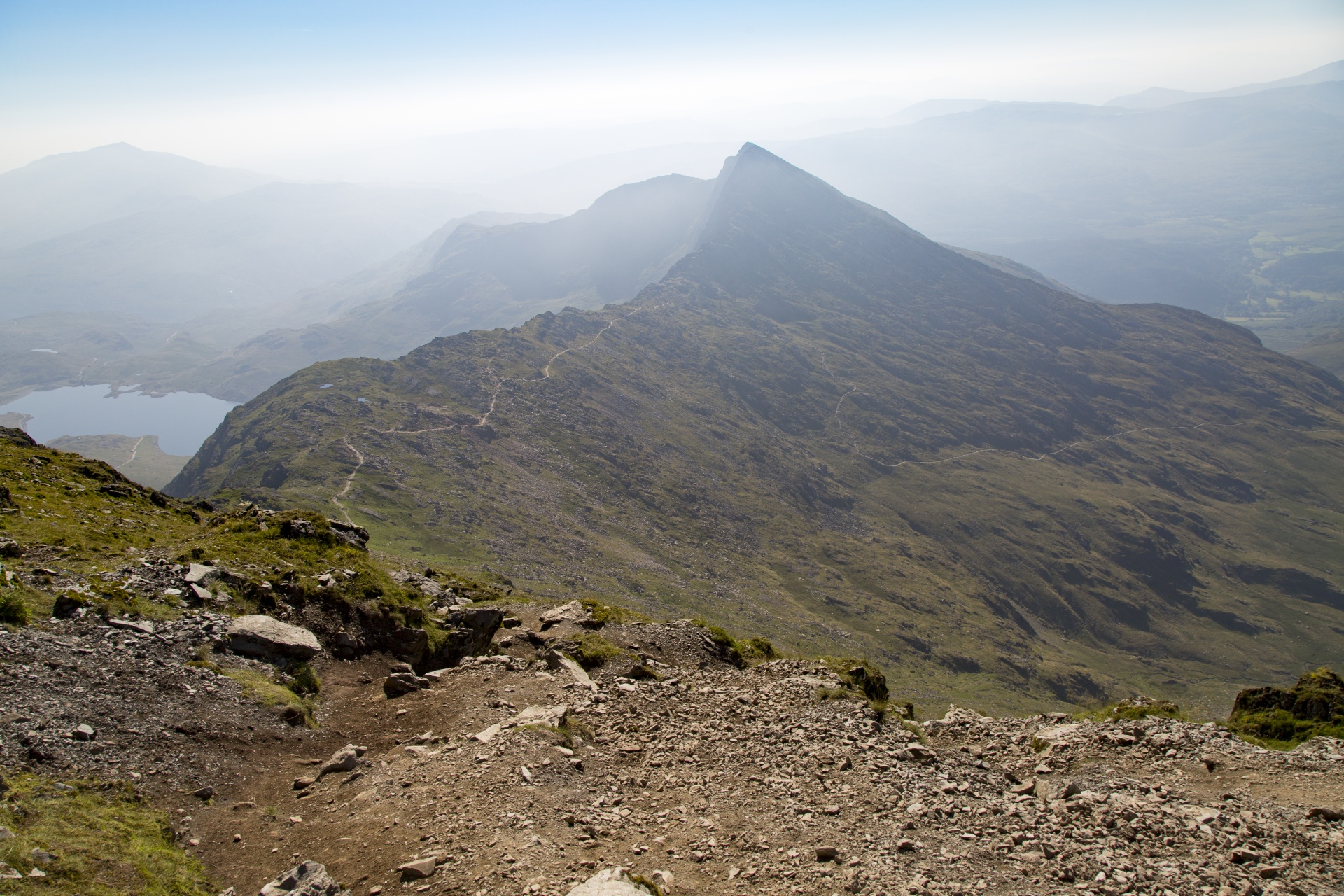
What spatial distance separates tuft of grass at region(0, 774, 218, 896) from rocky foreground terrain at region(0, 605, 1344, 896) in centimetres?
54

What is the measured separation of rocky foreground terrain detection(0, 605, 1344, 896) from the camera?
1449 centimetres

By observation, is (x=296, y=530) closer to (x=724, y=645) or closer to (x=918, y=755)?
(x=724, y=645)

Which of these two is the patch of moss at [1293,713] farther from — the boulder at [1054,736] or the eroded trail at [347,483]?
the eroded trail at [347,483]

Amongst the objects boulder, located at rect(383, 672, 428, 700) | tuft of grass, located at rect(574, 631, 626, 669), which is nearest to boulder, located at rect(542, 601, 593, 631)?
tuft of grass, located at rect(574, 631, 626, 669)

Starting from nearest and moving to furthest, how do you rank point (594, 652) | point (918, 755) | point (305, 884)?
1. point (305, 884)
2. point (918, 755)
3. point (594, 652)

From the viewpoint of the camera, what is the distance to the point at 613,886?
13570mm

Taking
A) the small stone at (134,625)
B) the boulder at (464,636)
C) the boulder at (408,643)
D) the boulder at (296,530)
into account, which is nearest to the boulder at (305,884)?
the small stone at (134,625)

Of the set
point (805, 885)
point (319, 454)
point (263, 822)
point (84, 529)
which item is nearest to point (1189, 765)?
point (805, 885)

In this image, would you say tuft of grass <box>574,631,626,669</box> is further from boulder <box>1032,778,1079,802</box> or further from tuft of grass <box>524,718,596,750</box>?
boulder <box>1032,778,1079,802</box>

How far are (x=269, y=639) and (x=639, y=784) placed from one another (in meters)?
12.8

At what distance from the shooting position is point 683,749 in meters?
20.5

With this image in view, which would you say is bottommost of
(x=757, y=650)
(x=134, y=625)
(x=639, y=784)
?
(x=757, y=650)

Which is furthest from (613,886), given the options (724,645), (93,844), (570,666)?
(724,645)

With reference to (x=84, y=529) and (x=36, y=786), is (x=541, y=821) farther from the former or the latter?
(x=84, y=529)
